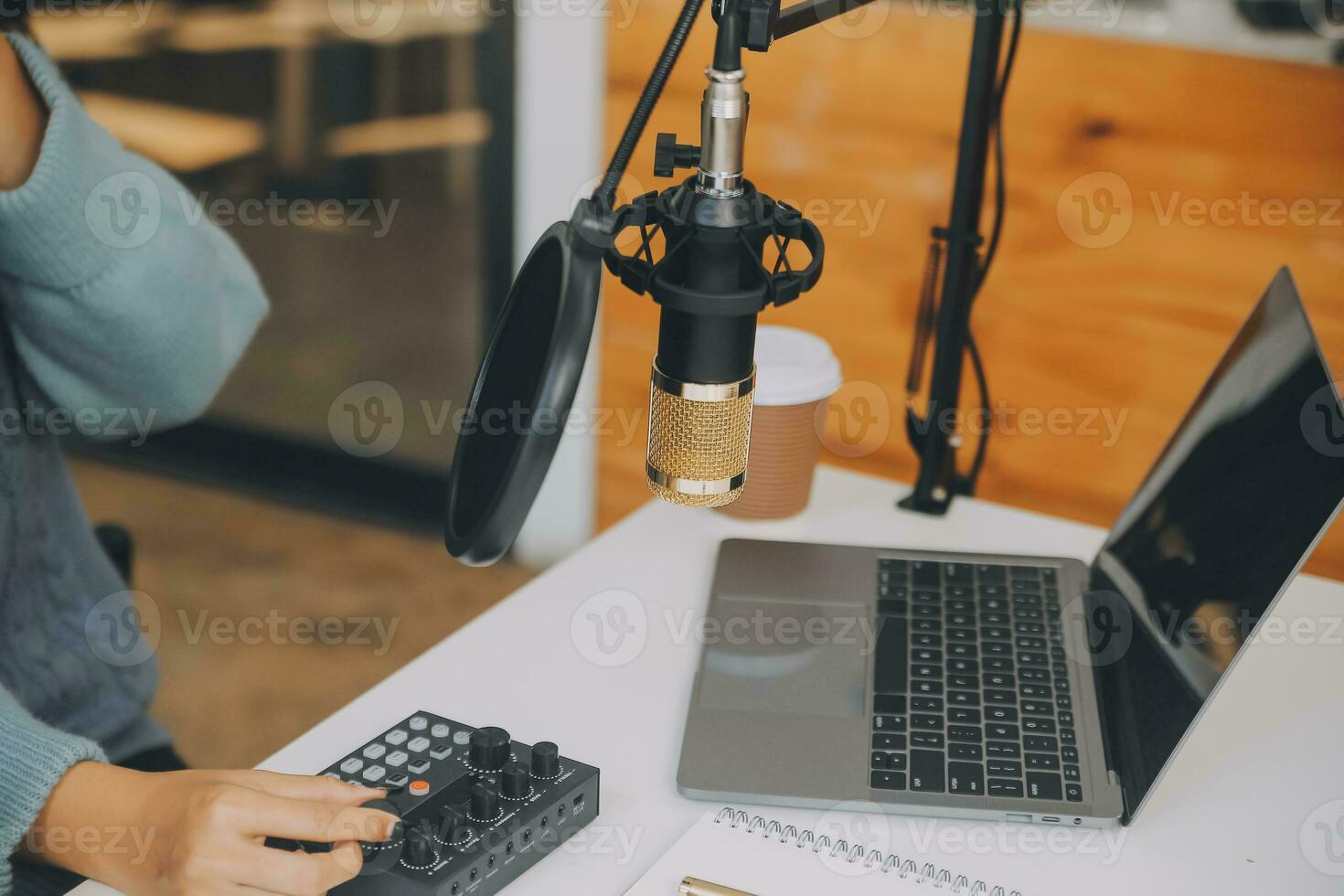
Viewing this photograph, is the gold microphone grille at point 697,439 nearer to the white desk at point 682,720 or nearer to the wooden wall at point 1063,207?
the white desk at point 682,720

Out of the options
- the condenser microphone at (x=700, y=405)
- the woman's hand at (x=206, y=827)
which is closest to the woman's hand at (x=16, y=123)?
the woman's hand at (x=206, y=827)

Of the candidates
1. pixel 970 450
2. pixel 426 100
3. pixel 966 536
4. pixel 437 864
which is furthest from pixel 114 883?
pixel 426 100

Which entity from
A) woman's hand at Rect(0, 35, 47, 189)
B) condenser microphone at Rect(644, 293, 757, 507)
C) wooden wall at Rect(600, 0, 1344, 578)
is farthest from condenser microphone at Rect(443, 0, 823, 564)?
wooden wall at Rect(600, 0, 1344, 578)

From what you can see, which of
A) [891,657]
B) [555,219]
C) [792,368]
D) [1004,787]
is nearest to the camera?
[1004,787]

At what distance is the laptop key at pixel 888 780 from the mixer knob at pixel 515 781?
0.22 m

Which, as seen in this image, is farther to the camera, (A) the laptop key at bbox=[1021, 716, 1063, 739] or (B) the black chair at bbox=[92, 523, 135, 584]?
(B) the black chair at bbox=[92, 523, 135, 584]

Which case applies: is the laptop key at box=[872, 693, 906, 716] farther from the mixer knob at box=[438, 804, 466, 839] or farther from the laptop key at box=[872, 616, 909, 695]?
the mixer knob at box=[438, 804, 466, 839]

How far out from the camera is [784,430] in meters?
1.16

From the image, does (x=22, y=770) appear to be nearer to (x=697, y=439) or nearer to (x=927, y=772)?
(x=697, y=439)

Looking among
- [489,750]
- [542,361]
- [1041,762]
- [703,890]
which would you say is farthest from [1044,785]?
[542,361]

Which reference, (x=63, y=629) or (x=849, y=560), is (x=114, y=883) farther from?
(x=849, y=560)

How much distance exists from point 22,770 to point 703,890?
40 centimetres

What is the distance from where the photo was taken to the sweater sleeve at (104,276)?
3.19ft

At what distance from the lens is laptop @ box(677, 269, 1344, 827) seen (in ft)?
2.69
